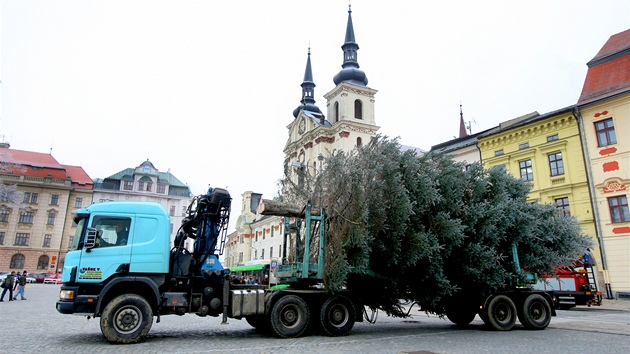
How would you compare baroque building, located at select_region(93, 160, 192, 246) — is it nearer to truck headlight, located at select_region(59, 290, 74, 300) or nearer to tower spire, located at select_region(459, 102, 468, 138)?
tower spire, located at select_region(459, 102, 468, 138)

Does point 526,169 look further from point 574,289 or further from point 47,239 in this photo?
point 47,239

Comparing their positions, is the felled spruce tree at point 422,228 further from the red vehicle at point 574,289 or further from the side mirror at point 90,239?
the red vehicle at point 574,289

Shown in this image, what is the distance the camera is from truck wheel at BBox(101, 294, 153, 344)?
9.05 metres

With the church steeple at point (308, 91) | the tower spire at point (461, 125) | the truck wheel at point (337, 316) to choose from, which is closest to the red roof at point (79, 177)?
the church steeple at point (308, 91)

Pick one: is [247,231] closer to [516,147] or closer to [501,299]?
[516,147]

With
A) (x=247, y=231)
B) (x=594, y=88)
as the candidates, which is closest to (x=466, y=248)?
(x=594, y=88)

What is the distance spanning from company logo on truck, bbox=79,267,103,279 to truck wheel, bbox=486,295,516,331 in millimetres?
10397

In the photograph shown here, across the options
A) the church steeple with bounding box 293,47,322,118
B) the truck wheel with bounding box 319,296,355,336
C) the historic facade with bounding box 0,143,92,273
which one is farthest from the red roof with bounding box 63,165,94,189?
the truck wheel with bounding box 319,296,355,336

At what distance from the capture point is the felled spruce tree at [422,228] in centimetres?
1105

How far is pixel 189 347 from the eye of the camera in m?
8.83

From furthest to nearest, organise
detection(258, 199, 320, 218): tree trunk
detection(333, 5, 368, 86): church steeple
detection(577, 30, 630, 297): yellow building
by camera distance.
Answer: detection(333, 5, 368, 86): church steeple < detection(577, 30, 630, 297): yellow building < detection(258, 199, 320, 218): tree trunk

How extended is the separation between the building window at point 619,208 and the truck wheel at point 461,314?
16081 millimetres

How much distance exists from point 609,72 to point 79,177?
7251 centimetres

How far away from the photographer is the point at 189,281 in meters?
10.5
